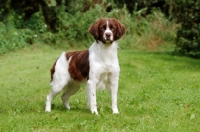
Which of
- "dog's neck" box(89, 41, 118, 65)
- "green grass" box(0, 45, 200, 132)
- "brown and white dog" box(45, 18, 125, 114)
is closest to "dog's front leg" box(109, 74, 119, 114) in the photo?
"brown and white dog" box(45, 18, 125, 114)

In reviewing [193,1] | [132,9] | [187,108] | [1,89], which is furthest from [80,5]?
[187,108]

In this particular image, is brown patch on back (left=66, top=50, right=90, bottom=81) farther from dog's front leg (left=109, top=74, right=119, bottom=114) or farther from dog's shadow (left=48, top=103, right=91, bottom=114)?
dog's shadow (left=48, top=103, right=91, bottom=114)

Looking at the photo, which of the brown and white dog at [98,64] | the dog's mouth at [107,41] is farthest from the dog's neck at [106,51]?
the dog's mouth at [107,41]

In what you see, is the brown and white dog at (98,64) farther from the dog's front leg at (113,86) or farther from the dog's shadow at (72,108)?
the dog's shadow at (72,108)

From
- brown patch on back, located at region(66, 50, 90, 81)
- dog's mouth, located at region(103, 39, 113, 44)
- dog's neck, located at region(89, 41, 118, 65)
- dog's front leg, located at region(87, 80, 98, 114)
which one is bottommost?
dog's front leg, located at region(87, 80, 98, 114)

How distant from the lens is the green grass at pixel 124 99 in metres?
6.75

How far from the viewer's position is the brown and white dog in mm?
7332

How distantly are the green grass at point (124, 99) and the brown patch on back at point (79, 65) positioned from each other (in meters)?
0.67

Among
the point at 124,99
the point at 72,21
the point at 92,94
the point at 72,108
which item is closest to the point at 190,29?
the point at 72,21

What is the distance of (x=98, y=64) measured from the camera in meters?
7.43

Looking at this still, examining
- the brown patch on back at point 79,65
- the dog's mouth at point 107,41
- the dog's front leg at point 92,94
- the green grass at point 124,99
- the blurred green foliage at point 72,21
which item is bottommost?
the blurred green foliage at point 72,21

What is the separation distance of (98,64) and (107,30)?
1.98 ft

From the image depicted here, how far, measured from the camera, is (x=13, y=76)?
44.1 feet

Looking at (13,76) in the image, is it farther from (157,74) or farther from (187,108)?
(187,108)
